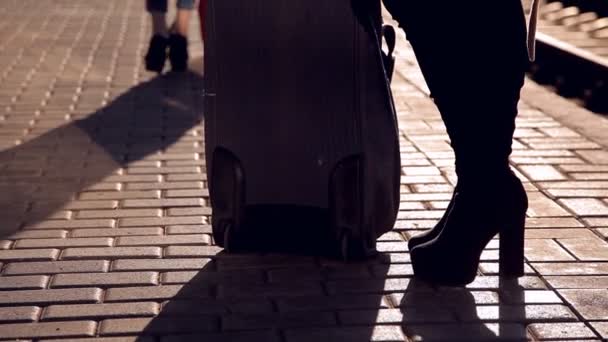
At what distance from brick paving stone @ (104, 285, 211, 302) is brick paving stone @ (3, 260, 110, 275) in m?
0.22

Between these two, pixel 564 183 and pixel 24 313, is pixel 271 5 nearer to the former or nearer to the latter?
pixel 24 313

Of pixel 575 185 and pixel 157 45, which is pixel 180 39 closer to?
pixel 157 45

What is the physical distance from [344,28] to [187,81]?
157 inches

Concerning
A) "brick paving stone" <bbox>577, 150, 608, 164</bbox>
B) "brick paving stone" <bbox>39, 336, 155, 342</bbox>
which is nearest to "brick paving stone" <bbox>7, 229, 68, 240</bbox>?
"brick paving stone" <bbox>39, 336, 155, 342</bbox>

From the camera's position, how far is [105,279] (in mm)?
3467

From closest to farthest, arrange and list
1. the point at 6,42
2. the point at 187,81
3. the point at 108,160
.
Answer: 1. the point at 108,160
2. the point at 187,81
3. the point at 6,42

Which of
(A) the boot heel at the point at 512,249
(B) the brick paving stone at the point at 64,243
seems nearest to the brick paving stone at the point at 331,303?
(A) the boot heel at the point at 512,249

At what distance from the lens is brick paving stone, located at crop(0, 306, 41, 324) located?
313 cm

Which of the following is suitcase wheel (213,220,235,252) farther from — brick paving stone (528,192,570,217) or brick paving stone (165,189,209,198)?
brick paving stone (528,192,570,217)

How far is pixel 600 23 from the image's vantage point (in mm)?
8148

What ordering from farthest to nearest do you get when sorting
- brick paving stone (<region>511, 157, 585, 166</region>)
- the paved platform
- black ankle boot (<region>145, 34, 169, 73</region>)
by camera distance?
black ankle boot (<region>145, 34, 169, 73</region>), brick paving stone (<region>511, 157, 585, 166</region>), the paved platform

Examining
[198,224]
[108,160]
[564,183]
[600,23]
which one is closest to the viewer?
[198,224]

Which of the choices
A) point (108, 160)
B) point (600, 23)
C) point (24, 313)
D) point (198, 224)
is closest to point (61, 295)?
point (24, 313)

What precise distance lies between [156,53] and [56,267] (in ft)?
13.1
